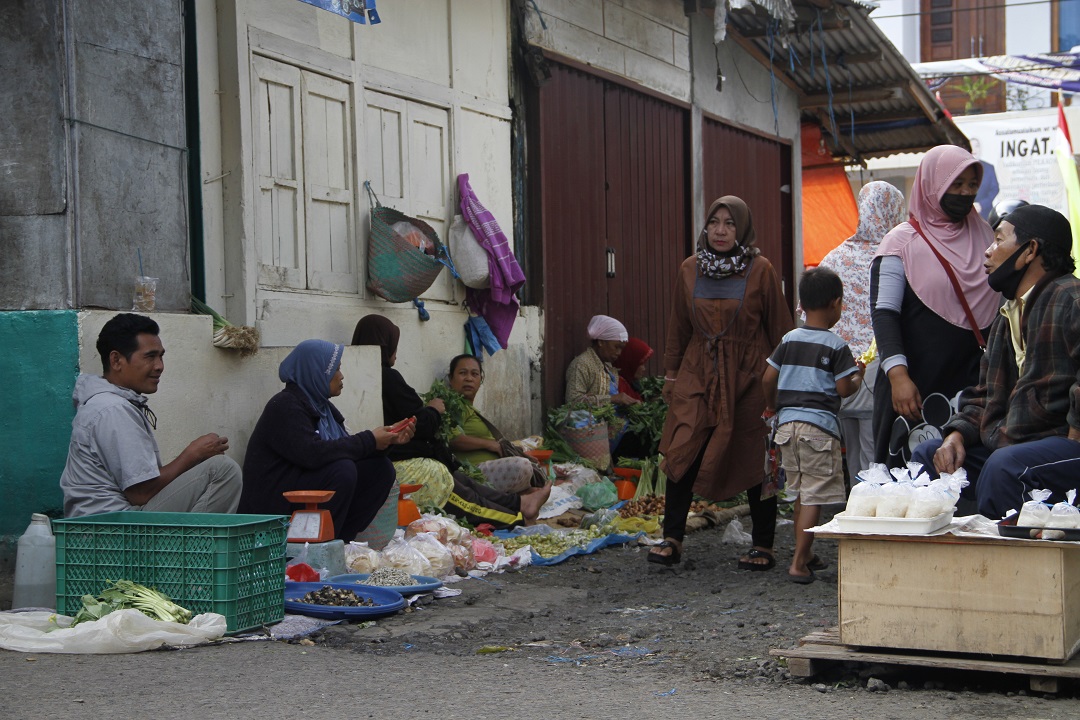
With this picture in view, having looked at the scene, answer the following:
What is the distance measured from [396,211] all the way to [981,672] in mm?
5346

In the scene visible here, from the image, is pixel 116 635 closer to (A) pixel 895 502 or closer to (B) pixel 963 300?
(A) pixel 895 502

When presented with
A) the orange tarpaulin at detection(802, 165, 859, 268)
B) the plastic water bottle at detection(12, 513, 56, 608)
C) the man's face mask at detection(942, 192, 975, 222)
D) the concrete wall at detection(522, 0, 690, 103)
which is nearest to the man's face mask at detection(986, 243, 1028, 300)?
the man's face mask at detection(942, 192, 975, 222)

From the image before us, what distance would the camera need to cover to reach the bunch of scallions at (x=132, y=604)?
15.6 feet

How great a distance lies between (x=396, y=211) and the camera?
843 cm

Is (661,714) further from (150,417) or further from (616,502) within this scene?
(616,502)

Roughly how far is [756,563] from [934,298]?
179 cm

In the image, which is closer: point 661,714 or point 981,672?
point 661,714

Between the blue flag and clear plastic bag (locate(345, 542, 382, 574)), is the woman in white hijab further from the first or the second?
clear plastic bag (locate(345, 542, 382, 574))

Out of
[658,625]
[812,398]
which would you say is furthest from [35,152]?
[812,398]

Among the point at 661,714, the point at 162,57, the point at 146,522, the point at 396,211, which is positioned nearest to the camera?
the point at 661,714

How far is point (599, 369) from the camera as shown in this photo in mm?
10469

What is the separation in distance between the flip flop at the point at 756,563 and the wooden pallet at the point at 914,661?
2.42m

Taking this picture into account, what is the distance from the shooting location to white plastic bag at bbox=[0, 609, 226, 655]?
459 centimetres

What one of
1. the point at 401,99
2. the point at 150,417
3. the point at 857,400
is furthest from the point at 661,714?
the point at 401,99
